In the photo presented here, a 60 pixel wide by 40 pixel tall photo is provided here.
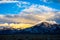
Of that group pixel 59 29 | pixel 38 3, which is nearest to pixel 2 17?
pixel 38 3

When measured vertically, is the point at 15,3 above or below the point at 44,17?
above

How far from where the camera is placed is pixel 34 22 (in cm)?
952

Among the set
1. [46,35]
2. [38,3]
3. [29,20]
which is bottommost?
[46,35]

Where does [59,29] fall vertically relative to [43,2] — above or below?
below

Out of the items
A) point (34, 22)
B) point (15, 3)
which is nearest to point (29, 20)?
point (34, 22)

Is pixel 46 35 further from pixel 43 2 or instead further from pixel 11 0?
pixel 11 0

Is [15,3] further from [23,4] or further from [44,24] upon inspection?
[44,24]

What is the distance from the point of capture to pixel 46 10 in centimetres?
958

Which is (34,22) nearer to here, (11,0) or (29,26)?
(29,26)

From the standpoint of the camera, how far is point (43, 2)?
9.62 metres


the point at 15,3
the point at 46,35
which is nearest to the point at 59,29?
the point at 46,35

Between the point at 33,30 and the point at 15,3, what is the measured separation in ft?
4.08

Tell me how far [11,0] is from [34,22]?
1.22m

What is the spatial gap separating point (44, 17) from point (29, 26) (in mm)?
667
